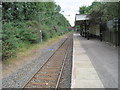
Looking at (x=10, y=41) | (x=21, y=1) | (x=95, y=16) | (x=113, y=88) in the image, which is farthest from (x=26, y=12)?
(x=113, y=88)

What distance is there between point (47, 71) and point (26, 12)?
54.9ft

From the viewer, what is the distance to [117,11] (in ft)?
46.9

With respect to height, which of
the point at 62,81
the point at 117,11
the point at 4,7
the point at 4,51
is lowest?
the point at 62,81

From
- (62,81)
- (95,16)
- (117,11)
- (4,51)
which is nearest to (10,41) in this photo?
(4,51)

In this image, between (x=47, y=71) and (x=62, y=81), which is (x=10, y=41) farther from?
(x=62, y=81)

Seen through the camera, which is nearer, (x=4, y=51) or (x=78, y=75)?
(x=78, y=75)

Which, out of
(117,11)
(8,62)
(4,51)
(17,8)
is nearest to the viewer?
(4,51)

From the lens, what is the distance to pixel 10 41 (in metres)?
10.7

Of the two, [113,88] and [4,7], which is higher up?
[4,7]

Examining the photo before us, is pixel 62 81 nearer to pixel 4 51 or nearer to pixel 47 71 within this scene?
pixel 47 71

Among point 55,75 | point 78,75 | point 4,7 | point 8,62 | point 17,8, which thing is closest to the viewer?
point 78,75

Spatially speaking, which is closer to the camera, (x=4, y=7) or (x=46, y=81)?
(x=46, y=81)

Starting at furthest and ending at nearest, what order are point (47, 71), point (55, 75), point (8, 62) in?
point (8, 62) → point (47, 71) → point (55, 75)

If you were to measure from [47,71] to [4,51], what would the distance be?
116 inches
